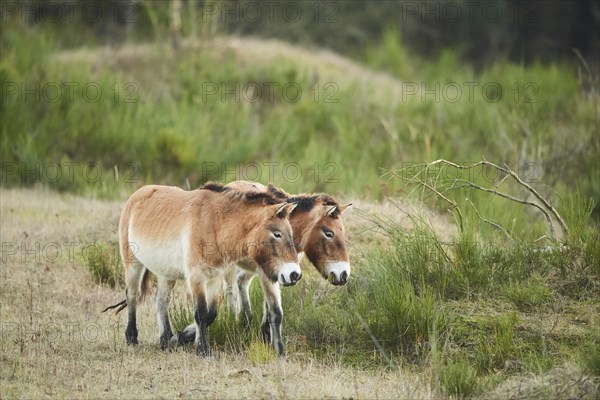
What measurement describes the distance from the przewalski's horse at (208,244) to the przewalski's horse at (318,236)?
0.28m

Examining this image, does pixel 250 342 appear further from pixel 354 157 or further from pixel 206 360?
pixel 354 157

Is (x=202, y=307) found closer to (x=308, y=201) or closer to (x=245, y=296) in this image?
(x=245, y=296)

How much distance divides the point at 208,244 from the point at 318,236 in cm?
109

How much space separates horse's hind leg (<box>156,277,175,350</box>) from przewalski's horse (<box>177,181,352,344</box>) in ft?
0.60

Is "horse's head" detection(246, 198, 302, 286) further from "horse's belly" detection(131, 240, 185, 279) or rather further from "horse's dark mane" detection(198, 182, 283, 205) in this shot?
"horse's belly" detection(131, 240, 185, 279)

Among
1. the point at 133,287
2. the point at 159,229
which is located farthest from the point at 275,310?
the point at 133,287

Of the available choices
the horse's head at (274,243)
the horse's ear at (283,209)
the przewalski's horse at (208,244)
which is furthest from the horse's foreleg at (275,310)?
the horse's ear at (283,209)

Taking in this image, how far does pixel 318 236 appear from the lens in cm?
877

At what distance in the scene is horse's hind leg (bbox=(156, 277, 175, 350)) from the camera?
910cm

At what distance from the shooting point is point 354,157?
21.4 m

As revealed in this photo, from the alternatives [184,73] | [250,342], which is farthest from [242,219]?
[184,73]

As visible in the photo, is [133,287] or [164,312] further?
[133,287]

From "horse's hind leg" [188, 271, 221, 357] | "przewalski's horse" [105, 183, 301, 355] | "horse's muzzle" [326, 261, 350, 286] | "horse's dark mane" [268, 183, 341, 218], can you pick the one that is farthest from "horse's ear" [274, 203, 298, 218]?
"horse's hind leg" [188, 271, 221, 357]

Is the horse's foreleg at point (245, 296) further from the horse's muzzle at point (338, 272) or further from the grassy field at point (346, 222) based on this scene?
the horse's muzzle at point (338, 272)
